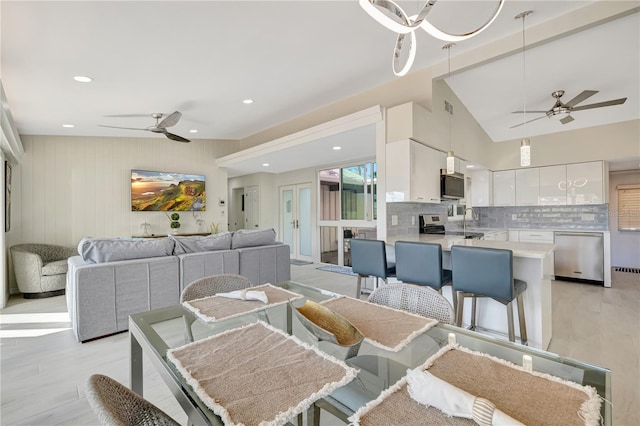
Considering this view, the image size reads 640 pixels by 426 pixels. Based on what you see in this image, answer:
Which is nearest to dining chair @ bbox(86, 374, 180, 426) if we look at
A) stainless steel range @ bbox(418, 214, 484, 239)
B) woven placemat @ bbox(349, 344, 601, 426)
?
woven placemat @ bbox(349, 344, 601, 426)

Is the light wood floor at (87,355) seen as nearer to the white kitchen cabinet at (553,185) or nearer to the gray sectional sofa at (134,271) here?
the gray sectional sofa at (134,271)

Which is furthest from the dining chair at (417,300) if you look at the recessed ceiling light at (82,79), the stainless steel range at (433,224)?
the recessed ceiling light at (82,79)

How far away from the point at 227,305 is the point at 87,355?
1.92 m

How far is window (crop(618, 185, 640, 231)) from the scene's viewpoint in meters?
5.63

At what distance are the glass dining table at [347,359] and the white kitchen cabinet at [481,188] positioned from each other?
5.47m

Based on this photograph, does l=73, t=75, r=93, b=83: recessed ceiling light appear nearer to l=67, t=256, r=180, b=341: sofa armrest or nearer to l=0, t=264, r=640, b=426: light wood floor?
l=67, t=256, r=180, b=341: sofa armrest

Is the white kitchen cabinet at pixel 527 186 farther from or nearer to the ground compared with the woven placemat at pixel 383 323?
farther from the ground

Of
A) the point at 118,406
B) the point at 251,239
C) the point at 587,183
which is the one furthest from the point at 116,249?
A: the point at 587,183

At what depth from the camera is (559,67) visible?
3516mm

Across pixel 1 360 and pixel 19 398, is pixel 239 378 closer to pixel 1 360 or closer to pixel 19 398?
pixel 19 398

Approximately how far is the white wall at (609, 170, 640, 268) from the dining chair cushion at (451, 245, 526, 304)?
542cm

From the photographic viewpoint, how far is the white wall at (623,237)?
5668mm

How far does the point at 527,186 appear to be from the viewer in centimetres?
552

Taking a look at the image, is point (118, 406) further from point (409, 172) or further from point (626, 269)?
point (626, 269)
